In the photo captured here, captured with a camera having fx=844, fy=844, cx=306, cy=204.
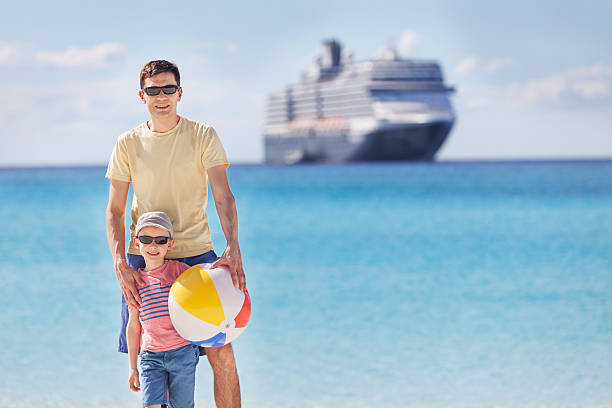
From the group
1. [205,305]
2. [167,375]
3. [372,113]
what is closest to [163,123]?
[205,305]

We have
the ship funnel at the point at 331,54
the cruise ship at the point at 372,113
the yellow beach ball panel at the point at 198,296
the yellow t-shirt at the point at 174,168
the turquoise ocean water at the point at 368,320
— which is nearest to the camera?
the yellow beach ball panel at the point at 198,296

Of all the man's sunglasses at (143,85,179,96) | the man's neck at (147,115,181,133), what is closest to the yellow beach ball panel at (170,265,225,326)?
the man's neck at (147,115,181,133)

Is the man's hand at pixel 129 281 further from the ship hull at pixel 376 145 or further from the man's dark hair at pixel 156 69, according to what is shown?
the ship hull at pixel 376 145

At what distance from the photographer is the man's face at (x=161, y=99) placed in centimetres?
274

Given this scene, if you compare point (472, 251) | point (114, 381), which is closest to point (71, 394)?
point (114, 381)

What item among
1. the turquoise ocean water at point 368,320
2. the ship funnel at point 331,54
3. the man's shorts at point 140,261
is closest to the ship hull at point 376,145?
the ship funnel at point 331,54

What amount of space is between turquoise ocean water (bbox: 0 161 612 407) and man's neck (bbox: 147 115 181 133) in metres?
2.40

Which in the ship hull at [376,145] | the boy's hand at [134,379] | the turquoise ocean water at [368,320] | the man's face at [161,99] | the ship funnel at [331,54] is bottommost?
the ship hull at [376,145]

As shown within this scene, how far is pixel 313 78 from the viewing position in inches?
2566

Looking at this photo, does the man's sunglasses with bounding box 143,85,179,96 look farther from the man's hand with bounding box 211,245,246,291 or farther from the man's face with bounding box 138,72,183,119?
the man's hand with bounding box 211,245,246,291

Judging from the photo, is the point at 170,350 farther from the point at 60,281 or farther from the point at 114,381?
the point at 60,281

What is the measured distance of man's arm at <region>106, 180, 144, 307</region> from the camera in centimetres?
276

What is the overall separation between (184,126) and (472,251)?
38.0 ft

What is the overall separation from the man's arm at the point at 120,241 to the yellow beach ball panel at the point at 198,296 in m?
0.14
